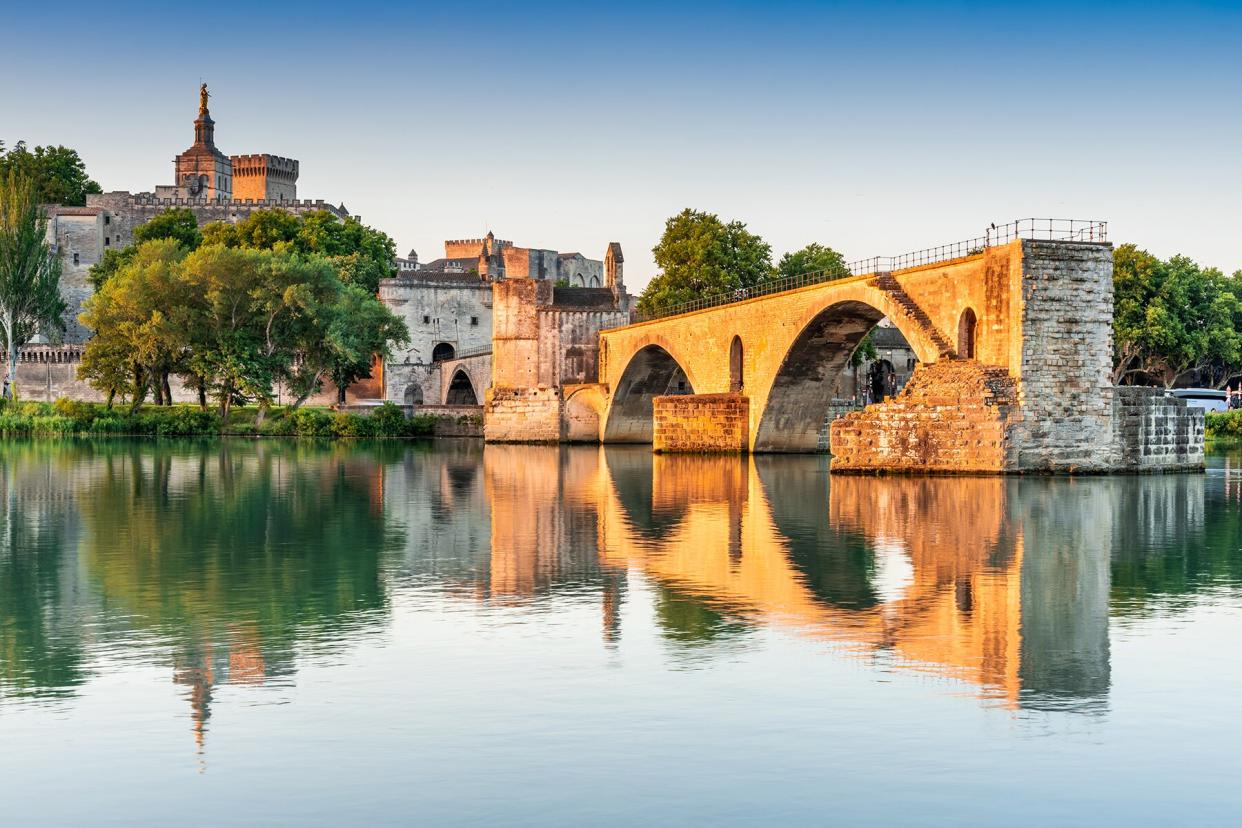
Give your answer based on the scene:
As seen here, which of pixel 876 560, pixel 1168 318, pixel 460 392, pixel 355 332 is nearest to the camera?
pixel 876 560

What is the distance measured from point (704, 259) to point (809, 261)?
273 inches

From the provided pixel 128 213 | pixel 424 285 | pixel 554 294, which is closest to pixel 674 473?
pixel 554 294

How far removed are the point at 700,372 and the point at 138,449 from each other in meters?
19.2

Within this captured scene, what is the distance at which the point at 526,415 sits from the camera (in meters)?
62.2

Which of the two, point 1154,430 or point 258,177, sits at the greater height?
point 258,177

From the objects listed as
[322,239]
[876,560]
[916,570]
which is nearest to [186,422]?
[322,239]

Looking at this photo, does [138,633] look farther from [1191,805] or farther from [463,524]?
[463,524]

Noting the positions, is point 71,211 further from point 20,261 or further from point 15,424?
point 15,424

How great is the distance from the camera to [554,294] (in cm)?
6538

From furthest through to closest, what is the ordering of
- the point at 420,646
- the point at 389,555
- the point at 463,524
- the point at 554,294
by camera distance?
the point at 554,294 → the point at 463,524 → the point at 389,555 → the point at 420,646

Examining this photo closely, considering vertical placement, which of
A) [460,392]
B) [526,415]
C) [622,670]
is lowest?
[622,670]

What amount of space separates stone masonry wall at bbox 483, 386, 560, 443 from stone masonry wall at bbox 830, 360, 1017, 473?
94.1ft

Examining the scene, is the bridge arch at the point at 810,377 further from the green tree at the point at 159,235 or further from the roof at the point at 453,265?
the roof at the point at 453,265

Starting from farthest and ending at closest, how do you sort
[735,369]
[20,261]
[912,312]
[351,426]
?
[20,261], [351,426], [735,369], [912,312]
